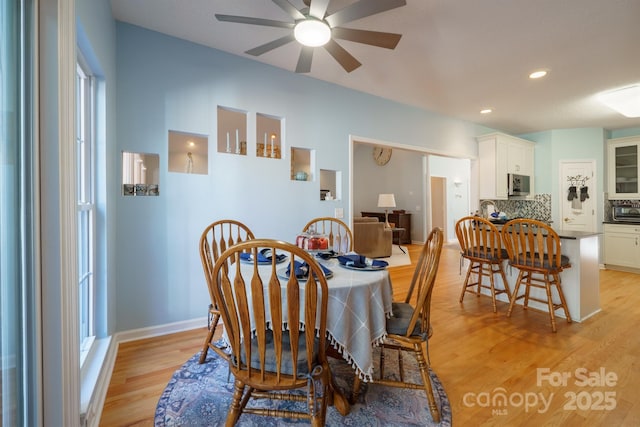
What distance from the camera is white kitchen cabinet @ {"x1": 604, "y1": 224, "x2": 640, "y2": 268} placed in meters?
4.95

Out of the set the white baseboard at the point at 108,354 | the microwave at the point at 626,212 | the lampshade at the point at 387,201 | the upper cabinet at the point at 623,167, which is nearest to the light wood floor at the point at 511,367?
the white baseboard at the point at 108,354

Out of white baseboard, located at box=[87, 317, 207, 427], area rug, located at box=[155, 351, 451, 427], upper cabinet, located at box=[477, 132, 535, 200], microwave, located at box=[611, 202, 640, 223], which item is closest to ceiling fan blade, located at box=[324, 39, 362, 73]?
area rug, located at box=[155, 351, 451, 427]

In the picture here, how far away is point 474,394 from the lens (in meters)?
1.80

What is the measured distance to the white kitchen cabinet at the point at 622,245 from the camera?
4.95 meters

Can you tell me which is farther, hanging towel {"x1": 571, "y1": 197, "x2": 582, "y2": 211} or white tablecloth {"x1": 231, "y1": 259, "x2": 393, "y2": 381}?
hanging towel {"x1": 571, "y1": 197, "x2": 582, "y2": 211}

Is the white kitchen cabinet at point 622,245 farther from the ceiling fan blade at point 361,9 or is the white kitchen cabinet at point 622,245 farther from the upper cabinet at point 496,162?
the ceiling fan blade at point 361,9

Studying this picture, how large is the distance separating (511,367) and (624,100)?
400 cm

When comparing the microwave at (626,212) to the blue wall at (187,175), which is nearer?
the blue wall at (187,175)

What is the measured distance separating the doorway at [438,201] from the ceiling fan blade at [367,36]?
7.52 metres

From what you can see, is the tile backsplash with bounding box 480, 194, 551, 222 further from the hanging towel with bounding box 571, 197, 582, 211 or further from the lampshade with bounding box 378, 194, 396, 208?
the lampshade with bounding box 378, 194, 396, 208

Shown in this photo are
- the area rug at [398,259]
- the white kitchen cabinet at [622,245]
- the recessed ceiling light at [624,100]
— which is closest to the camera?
the recessed ceiling light at [624,100]

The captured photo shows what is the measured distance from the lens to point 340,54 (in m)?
2.17

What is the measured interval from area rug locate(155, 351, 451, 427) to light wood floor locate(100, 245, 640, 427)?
8cm

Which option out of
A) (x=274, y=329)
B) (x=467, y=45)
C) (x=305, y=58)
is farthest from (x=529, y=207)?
(x=274, y=329)
